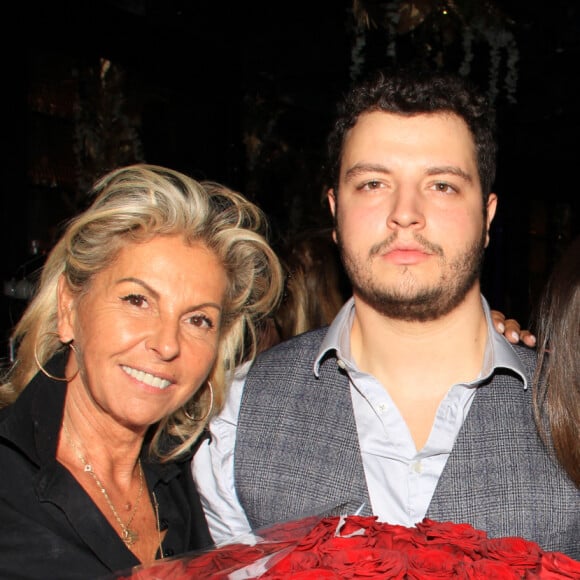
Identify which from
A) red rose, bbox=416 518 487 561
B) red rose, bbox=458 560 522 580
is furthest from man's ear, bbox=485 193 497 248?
red rose, bbox=458 560 522 580

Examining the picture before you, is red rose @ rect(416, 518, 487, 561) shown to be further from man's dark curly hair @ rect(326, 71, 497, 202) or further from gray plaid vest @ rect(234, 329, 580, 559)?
man's dark curly hair @ rect(326, 71, 497, 202)

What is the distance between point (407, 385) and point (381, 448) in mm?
174

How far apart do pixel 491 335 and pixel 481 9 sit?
243cm

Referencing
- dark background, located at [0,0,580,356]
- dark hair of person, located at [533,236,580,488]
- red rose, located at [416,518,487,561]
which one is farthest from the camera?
dark background, located at [0,0,580,356]

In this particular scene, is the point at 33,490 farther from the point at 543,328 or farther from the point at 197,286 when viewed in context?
the point at 543,328

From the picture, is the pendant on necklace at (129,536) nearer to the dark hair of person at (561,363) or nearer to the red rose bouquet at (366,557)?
the red rose bouquet at (366,557)

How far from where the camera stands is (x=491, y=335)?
5.84ft

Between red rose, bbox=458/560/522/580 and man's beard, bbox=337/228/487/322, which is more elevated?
man's beard, bbox=337/228/487/322

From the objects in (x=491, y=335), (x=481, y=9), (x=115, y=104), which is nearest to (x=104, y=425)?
(x=491, y=335)

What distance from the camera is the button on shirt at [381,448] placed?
1.62 m

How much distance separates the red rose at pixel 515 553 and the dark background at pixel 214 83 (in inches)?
85.6

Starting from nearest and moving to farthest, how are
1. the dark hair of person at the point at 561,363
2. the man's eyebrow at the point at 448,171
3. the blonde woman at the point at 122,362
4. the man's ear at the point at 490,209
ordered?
the blonde woman at the point at 122,362, the dark hair of person at the point at 561,363, the man's eyebrow at the point at 448,171, the man's ear at the point at 490,209

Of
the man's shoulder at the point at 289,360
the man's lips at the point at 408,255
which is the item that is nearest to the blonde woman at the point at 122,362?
the man's shoulder at the point at 289,360

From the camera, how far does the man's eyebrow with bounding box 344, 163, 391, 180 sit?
5.61 feet
